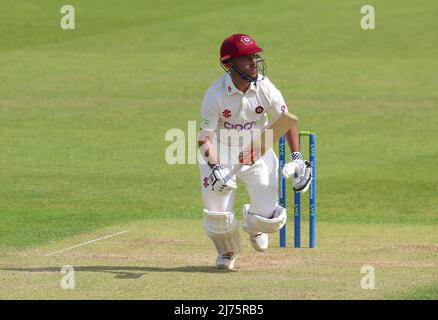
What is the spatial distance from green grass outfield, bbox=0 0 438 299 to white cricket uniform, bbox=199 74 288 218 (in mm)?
617

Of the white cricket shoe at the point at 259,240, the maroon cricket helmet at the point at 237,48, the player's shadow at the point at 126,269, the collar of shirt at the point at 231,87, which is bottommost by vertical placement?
the player's shadow at the point at 126,269

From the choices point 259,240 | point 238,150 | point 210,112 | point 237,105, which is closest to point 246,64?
point 237,105

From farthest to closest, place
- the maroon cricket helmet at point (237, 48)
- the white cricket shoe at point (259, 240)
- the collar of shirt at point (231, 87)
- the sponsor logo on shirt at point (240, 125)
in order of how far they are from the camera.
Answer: the white cricket shoe at point (259, 240) < the sponsor logo on shirt at point (240, 125) < the collar of shirt at point (231, 87) < the maroon cricket helmet at point (237, 48)

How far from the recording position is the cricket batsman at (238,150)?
379 inches

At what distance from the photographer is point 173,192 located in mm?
15133

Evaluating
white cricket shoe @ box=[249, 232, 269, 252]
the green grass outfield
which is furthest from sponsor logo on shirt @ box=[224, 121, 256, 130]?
the green grass outfield

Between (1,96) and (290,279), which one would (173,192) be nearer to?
(290,279)

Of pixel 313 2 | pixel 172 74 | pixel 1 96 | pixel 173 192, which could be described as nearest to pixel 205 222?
pixel 173 192

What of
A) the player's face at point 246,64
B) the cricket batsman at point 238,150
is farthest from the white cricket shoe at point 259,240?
the player's face at point 246,64

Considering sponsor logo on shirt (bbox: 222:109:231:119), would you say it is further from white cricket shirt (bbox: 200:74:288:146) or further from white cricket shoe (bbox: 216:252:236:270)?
white cricket shoe (bbox: 216:252:236:270)

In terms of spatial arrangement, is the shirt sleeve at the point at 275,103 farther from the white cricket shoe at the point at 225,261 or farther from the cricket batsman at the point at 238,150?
the white cricket shoe at the point at 225,261

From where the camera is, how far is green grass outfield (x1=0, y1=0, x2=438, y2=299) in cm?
989

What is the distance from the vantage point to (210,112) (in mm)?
9672

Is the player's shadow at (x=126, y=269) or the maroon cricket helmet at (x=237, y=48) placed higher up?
the maroon cricket helmet at (x=237, y=48)
